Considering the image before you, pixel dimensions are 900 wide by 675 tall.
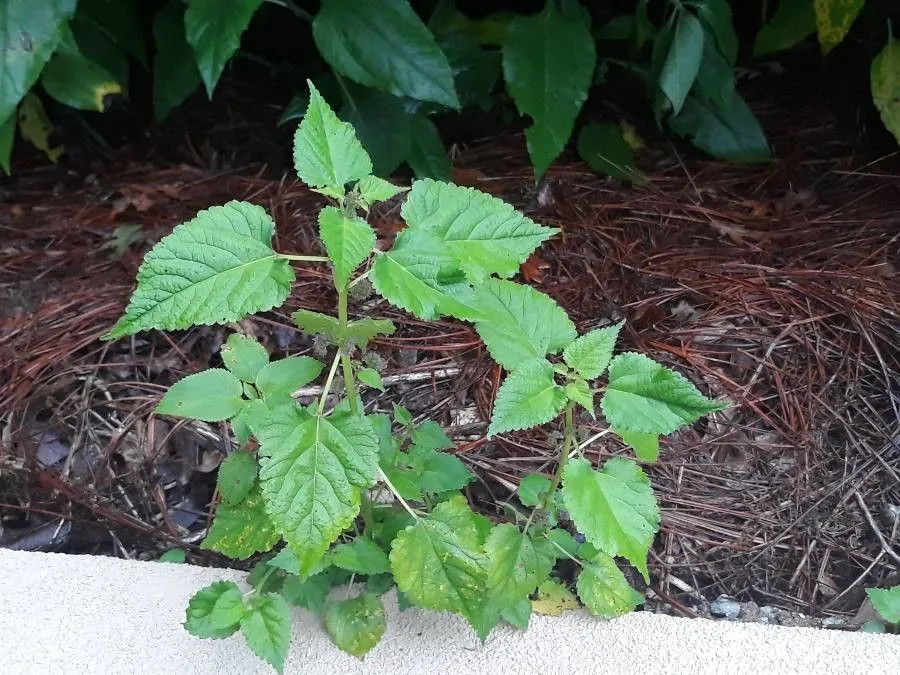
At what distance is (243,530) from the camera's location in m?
1.01

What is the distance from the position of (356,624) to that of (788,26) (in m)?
1.79

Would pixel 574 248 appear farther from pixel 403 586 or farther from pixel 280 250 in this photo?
pixel 403 586

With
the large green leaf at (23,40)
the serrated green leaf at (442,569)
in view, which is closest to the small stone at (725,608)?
the serrated green leaf at (442,569)

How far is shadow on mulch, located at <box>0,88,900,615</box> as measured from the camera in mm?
1320

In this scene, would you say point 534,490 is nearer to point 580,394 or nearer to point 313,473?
point 580,394

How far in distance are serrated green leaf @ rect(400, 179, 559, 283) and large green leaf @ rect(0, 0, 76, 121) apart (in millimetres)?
1059

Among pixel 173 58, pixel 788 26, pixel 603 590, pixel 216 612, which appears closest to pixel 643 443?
pixel 603 590

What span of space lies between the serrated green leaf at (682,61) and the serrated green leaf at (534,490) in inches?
39.7

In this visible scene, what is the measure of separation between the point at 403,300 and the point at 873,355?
3.76ft

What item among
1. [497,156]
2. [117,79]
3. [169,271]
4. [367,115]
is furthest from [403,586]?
[117,79]

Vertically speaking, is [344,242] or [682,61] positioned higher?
[344,242]

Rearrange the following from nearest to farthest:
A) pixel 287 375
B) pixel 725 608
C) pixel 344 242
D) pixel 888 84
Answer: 1. pixel 344 242
2. pixel 287 375
3. pixel 725 608
4. pixel 888 84

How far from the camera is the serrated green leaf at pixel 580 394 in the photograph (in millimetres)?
897

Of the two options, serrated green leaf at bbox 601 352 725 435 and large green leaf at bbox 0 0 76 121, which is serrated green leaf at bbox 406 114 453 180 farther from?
serrated green leaf at bbox 601 352 725 435
